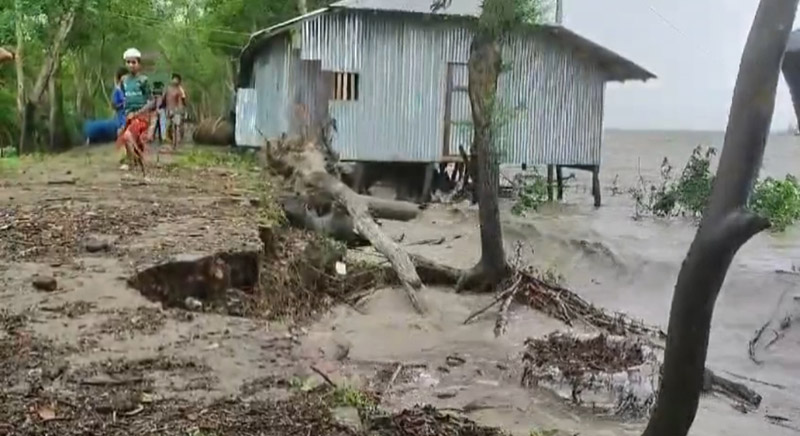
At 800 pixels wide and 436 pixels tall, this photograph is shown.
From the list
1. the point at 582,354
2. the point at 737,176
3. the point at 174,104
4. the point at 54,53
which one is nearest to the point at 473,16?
the point at 174,104

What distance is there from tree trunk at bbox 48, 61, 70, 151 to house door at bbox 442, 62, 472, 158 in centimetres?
1221

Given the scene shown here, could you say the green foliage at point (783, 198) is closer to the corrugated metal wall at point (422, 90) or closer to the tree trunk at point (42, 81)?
the corrugated metal wall at point (422, 90)

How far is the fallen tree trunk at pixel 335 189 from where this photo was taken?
8.70 metres

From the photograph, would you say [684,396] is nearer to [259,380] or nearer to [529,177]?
[259,380]

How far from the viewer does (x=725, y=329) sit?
32.9 ft

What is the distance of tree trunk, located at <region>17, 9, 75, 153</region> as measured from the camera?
21.8 meters

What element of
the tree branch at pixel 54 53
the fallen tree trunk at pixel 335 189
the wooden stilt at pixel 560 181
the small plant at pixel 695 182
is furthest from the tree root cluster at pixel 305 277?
the tree branch at pixel 54 53

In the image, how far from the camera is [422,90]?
18938 millimetres

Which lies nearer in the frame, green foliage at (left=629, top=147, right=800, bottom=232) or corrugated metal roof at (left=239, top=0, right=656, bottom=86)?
green foliage at (left=629, top=147, right=800, bottom=232)

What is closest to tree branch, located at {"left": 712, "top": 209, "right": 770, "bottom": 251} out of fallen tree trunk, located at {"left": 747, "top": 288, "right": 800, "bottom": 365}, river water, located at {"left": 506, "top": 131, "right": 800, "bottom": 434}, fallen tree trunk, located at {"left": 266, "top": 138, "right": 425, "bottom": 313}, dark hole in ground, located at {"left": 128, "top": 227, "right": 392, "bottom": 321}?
river water, located at {"left": 506, "top": 131, "right": 800, "bottom": 434}

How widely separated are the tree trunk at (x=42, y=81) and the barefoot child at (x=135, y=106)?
8.48m

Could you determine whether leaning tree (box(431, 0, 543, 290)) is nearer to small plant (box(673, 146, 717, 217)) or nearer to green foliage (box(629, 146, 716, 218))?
green foliage (box(629, 146, 716, 218))

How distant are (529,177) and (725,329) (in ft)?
38.8

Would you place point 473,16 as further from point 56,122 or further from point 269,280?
point 56,122
